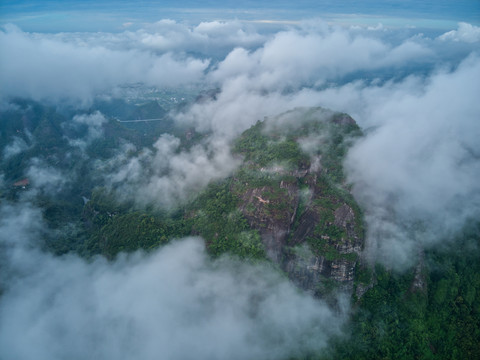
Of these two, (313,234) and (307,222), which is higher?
(307,222)

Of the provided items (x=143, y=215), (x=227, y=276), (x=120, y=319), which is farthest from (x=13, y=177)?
(x=227, y=276)

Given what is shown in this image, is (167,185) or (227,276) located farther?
(167,185)

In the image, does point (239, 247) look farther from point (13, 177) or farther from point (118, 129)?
point (118, 129)

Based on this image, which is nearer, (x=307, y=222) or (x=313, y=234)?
(x=313, y=234)

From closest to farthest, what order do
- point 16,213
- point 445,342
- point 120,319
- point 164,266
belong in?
→ point 445,342, point 120,319, point 164,266, point 16,213

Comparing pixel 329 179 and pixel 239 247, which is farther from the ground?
pixel 329 179

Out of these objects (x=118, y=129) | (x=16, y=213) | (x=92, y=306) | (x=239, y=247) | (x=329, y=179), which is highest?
(x=329, y=179)

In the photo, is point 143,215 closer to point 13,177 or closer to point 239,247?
point 239,247

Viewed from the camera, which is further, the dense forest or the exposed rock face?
the exposed rock face

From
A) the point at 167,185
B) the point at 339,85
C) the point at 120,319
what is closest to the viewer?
the point at 120,319

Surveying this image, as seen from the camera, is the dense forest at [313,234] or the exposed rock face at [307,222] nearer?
the dense forest at [313,234]

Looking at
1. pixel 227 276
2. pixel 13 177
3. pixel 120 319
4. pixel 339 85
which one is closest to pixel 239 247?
pixel 227 276
